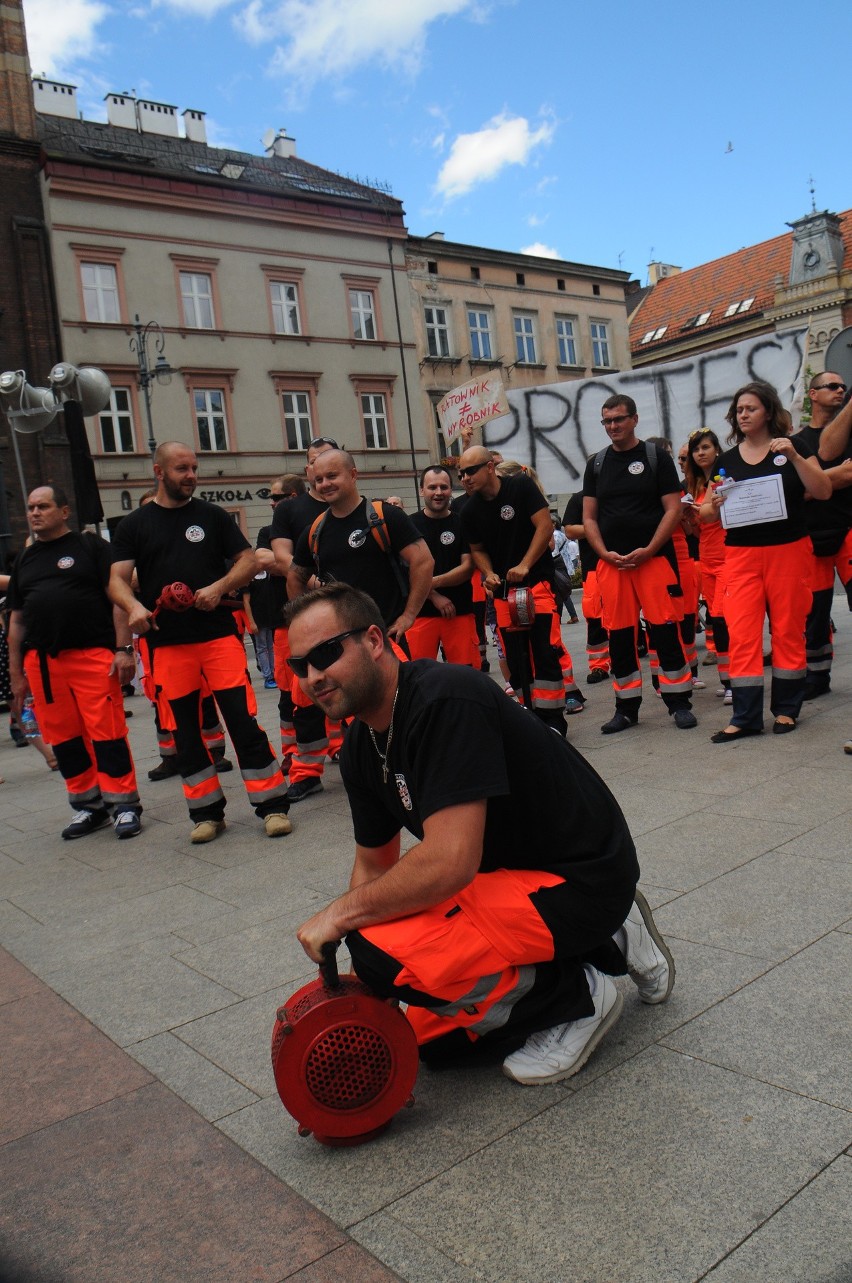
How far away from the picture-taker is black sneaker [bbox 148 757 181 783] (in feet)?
25.9

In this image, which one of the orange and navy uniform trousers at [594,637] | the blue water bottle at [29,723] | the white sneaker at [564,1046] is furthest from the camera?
the blue water bottle at [29,723]

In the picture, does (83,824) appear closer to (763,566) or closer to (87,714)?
(87,714)

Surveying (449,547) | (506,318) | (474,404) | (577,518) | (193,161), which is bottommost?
(449,547)

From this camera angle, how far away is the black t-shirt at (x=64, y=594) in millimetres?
6047

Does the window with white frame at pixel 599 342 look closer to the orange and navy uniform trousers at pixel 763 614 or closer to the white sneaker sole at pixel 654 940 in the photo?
the orange and navy uniform trousers at pixel 763 614

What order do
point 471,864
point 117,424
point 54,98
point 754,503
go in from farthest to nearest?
point 54,98 < point 117,424 < point 754,503 < point 471,864

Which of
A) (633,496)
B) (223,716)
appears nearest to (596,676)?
(633,496)

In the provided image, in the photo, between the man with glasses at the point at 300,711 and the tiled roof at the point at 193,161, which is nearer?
the man with glasses at the point at 300,711

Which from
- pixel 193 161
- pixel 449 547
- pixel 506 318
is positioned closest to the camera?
pixel 449 547

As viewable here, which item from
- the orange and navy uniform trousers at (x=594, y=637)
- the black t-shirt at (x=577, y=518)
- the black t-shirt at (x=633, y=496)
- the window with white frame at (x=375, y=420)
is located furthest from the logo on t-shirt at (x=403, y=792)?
the window with white frame at (x=375, y=420)

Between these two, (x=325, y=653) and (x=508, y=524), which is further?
(x=508, y=524)

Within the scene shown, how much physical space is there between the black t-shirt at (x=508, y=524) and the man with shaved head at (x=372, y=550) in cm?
132

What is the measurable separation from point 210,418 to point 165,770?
24977 mm

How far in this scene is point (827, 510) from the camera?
6477mm
